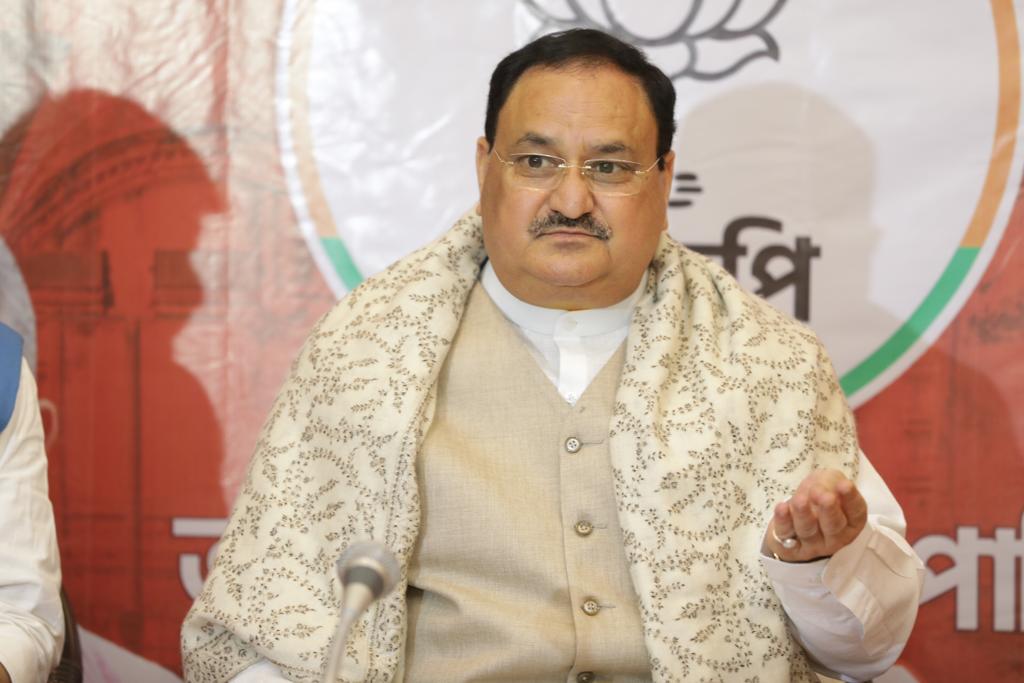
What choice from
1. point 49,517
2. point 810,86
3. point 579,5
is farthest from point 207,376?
point 810,86

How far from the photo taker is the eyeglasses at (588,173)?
2.54 meters

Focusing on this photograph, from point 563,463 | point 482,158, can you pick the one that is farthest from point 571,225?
point 563,463

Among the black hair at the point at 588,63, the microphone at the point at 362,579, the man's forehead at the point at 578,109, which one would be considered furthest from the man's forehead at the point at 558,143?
the microphone at the point at 362,579

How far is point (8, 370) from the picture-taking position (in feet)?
7.92

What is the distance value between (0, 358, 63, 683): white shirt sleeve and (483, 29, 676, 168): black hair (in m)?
1.10

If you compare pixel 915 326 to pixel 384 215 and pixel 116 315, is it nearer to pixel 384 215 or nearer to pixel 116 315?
pixel 384 215

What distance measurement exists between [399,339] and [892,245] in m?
1.42

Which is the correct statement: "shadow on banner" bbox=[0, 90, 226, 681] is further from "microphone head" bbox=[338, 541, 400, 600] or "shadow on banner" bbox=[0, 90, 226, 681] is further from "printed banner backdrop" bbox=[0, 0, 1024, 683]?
"microphone head" bbox=[338, 541, 400, 600]

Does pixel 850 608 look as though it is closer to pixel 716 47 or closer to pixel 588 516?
pixel 588 516

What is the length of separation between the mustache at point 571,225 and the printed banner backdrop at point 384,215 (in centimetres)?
85

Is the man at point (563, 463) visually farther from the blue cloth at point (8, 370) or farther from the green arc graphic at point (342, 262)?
the green arc graphic at point (342, 262)

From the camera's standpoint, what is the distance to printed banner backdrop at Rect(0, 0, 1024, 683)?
327cm

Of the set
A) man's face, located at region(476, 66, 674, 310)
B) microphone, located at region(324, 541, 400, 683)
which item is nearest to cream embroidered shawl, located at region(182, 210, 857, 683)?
man's face, located at region(476, 66, 674, 310)

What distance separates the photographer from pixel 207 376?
3.42 m
